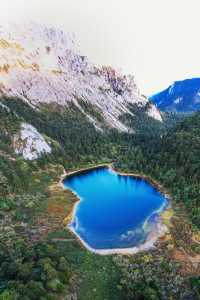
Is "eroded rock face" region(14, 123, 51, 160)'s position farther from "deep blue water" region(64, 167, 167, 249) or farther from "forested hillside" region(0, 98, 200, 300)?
"deep blue water" region(64, 167, 167, 249)

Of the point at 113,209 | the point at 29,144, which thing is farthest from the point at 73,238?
the point at 29,144

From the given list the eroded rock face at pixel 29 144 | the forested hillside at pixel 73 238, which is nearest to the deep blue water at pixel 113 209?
the forested hillside at pixel 73 238

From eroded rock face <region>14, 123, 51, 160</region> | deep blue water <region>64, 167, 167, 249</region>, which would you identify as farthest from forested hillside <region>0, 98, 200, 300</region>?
deep blue water <region>64, 167, 167, 249</region>

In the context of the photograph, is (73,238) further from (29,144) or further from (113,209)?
(29,144)

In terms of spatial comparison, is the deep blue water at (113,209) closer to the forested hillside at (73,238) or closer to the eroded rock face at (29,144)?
the forested hillside at (73,238)

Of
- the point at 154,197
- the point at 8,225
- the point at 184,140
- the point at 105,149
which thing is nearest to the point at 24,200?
the point at 8,225

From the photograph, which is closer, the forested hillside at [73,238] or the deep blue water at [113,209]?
the forested hillside at [73,238]
